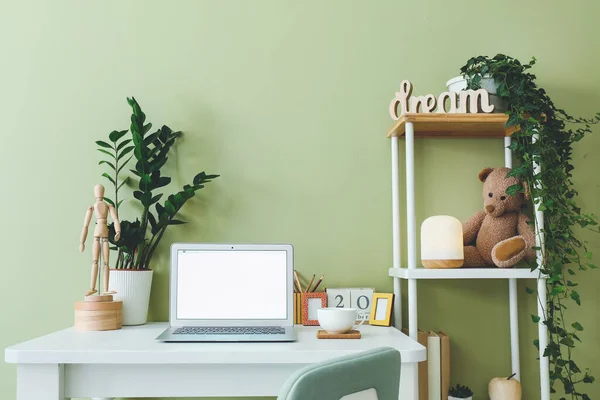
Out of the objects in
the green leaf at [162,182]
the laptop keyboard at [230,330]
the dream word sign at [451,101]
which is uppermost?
the dream word sign at [451,101]

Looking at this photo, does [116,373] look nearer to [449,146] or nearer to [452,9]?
[449,146]

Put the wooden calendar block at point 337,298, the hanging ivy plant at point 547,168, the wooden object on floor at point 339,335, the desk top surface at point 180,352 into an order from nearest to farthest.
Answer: the desk top surface at point 180,352, the wooden object on floor at point 339,335, the hanging ivy plant at point 547,168, the wooden calendar block at point 337,298

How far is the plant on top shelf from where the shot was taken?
1.93m

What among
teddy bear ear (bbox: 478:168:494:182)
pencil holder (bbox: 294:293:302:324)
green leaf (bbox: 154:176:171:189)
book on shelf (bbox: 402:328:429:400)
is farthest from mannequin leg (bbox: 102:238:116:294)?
teddy bear ear (bbox: 478:168:494:182)

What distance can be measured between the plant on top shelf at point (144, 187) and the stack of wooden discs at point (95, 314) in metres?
0.18

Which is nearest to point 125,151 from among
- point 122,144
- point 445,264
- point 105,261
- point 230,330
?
point 122,144

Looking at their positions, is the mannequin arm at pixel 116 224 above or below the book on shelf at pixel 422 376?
above

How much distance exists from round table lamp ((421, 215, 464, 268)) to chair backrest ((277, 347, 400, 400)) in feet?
2.77

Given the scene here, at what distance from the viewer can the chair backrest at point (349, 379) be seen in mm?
847

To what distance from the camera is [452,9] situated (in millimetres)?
2133

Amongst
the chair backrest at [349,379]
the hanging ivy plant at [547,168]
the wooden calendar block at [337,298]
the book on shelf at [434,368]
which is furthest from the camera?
the wooden calendar block at [337,298]

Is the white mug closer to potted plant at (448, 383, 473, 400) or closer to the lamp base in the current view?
the lamp base

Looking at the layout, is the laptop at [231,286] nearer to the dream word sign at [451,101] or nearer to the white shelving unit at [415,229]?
the white shelving unit at [415,229]

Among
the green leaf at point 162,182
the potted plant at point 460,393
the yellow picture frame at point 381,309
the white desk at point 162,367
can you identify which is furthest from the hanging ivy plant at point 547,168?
the green leaf at point 162,182
